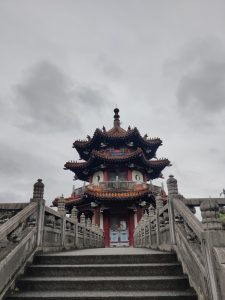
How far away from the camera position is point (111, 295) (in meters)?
4.07

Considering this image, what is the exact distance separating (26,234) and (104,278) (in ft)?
6.26

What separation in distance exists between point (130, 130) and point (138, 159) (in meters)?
2.95

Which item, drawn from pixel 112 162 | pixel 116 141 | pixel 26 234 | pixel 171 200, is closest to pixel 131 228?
pixel 112 162

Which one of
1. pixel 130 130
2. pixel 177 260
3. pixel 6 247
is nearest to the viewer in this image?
pixel 6 247

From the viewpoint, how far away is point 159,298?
13.0ft

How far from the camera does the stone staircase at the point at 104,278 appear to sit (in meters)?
4.12

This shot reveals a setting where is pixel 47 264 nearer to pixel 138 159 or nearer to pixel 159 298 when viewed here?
pixel 159 298

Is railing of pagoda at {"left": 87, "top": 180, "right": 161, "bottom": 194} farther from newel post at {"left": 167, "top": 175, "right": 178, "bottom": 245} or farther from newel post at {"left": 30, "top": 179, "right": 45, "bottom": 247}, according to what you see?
newel post at {"left": 167, "top": 175, "right": 178, "bottom": 245}

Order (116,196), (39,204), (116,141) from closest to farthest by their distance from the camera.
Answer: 1. (39,204)
2. (116,196)
3. (116,141)

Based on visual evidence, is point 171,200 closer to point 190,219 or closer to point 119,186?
point 190,219

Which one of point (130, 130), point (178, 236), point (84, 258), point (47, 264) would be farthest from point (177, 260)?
point (130, 130)

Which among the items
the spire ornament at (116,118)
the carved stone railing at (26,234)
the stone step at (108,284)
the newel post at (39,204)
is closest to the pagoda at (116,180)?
the spire ornament at (116,118)

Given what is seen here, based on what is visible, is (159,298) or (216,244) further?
(159,298)

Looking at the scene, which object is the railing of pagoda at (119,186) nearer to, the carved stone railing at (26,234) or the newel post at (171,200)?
the carved stone railing at (26,234)
